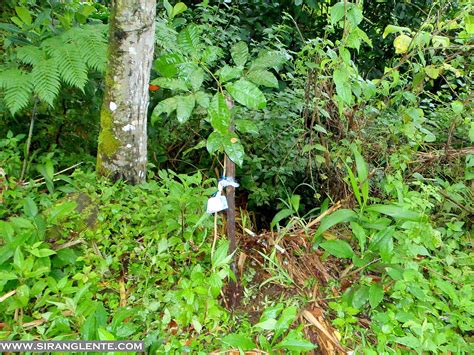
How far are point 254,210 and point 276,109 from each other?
2.39 feet

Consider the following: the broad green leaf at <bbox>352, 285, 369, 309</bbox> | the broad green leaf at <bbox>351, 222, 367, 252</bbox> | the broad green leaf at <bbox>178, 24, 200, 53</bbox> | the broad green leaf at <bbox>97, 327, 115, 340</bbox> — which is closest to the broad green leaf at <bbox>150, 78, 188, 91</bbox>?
the broad green leaf at <bbox>178, 24, 200, 53</bbox>

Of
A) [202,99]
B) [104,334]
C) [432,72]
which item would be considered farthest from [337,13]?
[104,334]

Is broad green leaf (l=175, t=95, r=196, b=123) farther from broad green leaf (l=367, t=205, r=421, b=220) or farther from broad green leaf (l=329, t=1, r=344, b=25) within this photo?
broad green leaf (l=367, t=205, r=421, b=220)

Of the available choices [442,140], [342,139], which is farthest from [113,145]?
[442,140]

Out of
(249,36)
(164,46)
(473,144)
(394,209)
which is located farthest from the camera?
(249,36)

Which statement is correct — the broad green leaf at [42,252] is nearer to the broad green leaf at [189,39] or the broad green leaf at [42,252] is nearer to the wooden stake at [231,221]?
the wooden stake at [231,221]

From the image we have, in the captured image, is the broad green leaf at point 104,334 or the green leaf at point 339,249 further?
the green leaf at point 339,249

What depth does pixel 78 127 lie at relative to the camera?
2508 mm

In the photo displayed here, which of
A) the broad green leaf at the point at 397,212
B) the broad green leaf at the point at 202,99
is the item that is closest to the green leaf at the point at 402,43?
the broad green leaf at the point at 397,212

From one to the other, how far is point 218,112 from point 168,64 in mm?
270

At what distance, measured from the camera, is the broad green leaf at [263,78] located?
153 centimetres

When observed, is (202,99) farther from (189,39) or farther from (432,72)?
(432,72)

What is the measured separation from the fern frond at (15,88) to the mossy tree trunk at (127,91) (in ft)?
1.15

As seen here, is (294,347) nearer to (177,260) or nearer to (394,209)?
(177,260)
